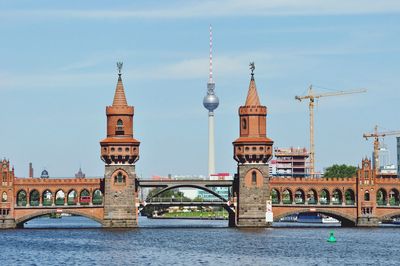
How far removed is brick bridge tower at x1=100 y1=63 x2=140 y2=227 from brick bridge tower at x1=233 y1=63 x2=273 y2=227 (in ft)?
47.1

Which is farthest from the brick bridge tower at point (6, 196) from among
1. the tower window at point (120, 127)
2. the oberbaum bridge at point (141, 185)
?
the tower window at point (120, 127)

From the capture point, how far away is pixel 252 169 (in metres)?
166

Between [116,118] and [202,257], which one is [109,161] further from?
[202,257]

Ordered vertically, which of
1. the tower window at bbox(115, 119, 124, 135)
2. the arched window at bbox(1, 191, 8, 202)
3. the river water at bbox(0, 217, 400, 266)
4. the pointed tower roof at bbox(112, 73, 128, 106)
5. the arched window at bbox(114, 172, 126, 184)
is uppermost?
the pointed tower roof at bbox(112, 73, 128, 106)

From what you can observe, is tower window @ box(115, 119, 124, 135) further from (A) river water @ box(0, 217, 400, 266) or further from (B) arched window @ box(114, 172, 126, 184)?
(A) river water @ box(0, 217, 400, 266)

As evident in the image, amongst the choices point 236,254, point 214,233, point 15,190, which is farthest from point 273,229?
point 236,254

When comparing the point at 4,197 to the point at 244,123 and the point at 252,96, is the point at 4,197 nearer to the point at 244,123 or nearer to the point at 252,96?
the point at 244,123

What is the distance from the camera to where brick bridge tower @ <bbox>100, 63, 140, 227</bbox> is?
165125 millimetres

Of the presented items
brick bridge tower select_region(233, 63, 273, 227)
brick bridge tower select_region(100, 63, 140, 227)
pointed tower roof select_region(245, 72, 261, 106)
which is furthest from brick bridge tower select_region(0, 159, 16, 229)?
pointed tower roof select_region(245, 72, 261, 106)


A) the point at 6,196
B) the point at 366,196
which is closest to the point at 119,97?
the point at 6,196

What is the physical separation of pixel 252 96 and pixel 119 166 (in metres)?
20.7

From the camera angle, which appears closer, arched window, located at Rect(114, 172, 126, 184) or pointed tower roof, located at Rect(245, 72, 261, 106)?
arched window, located at Rect(114, 172, 126, 184)

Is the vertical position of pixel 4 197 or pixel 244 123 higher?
pixel 244 123

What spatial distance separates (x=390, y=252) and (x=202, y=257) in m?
19.9
